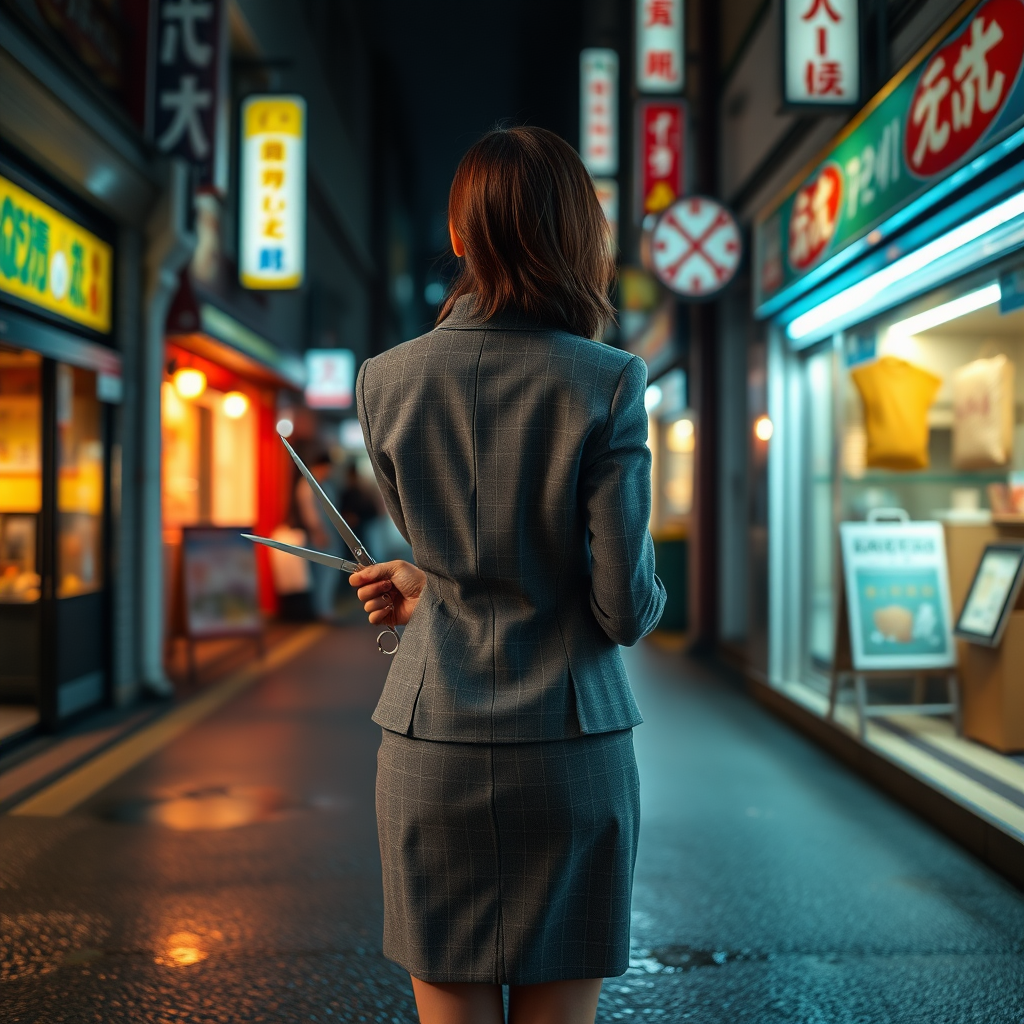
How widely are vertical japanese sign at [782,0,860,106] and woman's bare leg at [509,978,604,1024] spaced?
5.06 metres

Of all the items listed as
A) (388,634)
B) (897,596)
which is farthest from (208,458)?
(388,634)

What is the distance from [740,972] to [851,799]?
6.72 feet

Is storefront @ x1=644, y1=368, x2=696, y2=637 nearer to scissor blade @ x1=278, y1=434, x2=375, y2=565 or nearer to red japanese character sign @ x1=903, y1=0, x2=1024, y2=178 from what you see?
red japanese character sign @ x1=903, y1=0, x2=1024, y2=178

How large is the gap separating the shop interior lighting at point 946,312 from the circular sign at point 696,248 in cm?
234

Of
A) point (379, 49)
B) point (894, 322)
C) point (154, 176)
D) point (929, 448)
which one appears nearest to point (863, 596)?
point (929, 448)

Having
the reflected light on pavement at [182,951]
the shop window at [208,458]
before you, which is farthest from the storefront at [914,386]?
the shop window at [208,458]

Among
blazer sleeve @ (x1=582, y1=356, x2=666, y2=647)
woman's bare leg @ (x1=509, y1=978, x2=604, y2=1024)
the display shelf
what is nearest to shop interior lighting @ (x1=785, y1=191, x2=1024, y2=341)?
the display shelf

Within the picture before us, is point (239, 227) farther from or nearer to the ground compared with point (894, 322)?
farther from the ground

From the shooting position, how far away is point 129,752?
18.8 ft

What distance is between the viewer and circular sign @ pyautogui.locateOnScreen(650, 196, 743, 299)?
25.5 feet

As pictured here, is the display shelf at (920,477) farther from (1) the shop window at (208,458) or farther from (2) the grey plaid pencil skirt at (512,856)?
(1) the shop window at (208,458)

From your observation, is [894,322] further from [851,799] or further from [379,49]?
[379,49]

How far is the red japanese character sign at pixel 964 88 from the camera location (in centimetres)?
365

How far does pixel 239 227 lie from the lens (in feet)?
33.5
